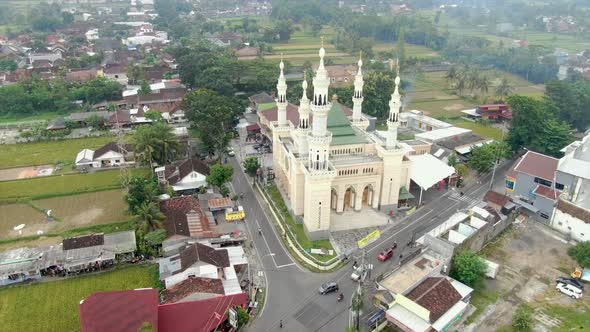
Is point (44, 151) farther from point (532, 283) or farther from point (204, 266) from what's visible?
point (532, 283)

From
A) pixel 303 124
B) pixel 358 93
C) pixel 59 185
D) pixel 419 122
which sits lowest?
pixel 59 185

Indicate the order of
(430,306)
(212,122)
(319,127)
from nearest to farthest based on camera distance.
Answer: (430,306)
(319,127)
(212,122)

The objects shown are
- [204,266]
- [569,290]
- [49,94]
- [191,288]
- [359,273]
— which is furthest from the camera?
[49,94]

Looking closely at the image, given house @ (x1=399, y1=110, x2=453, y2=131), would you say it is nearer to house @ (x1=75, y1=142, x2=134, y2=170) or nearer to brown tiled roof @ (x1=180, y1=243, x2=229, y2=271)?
house @ (x1=75, y1=142, x2=134, y2=170)

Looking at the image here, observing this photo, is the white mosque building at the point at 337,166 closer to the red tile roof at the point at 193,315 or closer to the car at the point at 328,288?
the car at the point at 328,288

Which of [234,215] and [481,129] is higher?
[481,129]

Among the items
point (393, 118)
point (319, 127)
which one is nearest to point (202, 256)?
point (319, 127)
